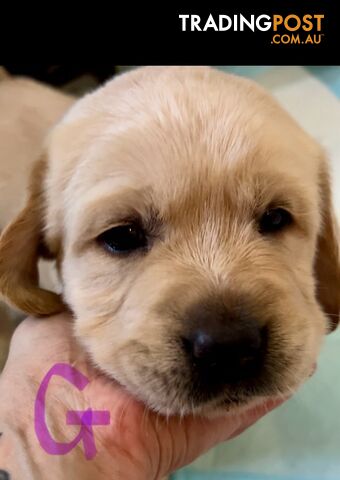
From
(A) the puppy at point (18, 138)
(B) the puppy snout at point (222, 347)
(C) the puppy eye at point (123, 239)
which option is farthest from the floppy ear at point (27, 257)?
(B) the puppy snout at point (222, 347)

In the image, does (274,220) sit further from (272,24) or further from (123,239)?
(272,24)

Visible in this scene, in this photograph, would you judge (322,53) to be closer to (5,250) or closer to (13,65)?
(13,65)

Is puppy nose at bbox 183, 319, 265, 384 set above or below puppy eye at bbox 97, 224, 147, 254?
below

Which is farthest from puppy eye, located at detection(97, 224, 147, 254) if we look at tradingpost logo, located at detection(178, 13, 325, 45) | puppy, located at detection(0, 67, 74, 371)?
tradingpost logo, located at detection(178, 13, 325, 45)

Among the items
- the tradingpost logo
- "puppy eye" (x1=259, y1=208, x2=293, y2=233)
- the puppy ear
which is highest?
the tradingpost logo

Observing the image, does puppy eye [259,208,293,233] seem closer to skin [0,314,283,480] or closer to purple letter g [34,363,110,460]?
skin [0,314,283,480]

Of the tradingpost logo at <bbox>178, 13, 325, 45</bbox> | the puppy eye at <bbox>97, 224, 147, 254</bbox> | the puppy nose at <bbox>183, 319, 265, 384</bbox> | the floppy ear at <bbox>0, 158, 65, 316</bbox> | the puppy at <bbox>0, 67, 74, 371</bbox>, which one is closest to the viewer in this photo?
the puppy nose at <bbox>183, 319, 265, 384</bbox>

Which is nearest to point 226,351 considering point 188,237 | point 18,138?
point 188,237
